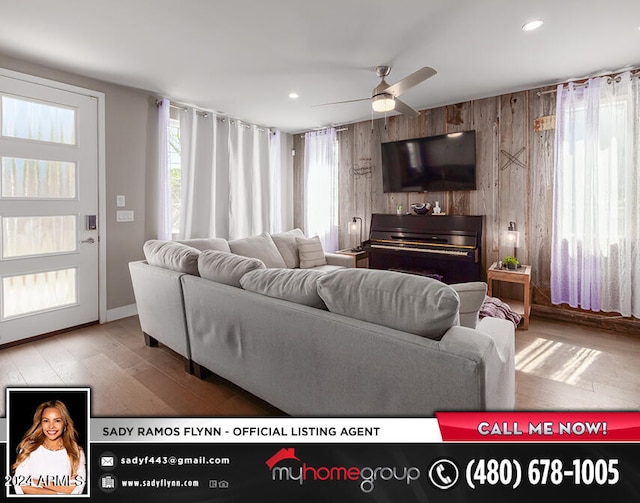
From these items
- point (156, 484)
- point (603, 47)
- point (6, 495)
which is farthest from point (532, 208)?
point (6, 495)

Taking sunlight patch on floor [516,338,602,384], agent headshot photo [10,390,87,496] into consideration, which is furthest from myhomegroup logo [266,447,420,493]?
sunlight patch on floor [516,338,602,384]

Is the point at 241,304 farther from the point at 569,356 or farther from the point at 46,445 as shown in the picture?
the point at 569,356

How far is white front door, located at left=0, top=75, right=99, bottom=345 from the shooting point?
3008 mm

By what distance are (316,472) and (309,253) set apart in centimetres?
330

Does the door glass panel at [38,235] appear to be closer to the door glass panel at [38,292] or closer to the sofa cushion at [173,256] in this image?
the door glass panel at [38,292]

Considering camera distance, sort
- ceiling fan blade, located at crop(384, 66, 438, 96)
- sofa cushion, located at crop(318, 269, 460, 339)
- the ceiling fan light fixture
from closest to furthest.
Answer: sofa cushion, located at crop(318, 269, 460, 339)
ceiling fan blade, located at crop(384, 66, 438, 96)
the ceiling fan light fixture

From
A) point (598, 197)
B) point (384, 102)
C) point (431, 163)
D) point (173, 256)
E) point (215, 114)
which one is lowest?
point (173, 256)

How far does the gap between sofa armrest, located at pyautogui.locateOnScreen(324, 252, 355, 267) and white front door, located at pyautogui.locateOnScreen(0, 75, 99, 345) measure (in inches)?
103

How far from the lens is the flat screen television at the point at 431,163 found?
4266 millimetres

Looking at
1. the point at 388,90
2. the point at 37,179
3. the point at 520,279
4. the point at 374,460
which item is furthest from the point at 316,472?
the point at 37,179

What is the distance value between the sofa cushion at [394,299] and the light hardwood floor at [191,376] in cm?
89

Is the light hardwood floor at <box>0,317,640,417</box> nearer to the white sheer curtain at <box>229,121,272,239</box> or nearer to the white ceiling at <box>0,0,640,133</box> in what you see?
the white sheer curtain at <box>229,121,272,239</box>

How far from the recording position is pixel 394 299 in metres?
1.33

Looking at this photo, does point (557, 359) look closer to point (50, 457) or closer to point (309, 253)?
point (309, 253)
